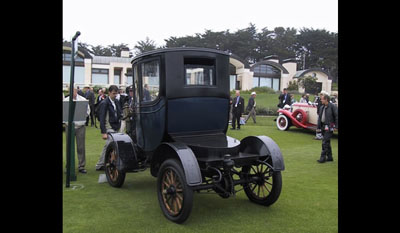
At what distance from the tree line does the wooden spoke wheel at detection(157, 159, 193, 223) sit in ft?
184

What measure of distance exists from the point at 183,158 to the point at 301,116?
1016cm

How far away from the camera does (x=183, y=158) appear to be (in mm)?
3855

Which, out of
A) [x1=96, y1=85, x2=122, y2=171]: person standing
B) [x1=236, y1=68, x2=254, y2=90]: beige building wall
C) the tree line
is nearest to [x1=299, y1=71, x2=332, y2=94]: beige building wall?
[x1=236, y1=68, x2=254, y2=90]: beige building wall

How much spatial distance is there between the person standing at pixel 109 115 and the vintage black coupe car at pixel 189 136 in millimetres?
1319

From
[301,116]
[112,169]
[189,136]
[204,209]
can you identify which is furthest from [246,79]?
[204,209]

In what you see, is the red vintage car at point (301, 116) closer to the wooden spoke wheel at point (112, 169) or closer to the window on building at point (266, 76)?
the wooden spoke wheel at point (112, 169)

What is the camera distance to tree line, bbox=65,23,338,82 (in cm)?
6091

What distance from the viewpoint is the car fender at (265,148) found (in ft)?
14.3

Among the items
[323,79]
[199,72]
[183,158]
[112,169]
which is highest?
[323,79]

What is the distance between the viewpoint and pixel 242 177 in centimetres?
462

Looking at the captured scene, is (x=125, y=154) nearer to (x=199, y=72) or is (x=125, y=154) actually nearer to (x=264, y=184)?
(x=199, y=72)

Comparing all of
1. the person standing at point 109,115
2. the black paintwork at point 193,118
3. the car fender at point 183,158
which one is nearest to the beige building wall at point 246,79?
the person standing at point 109,115
